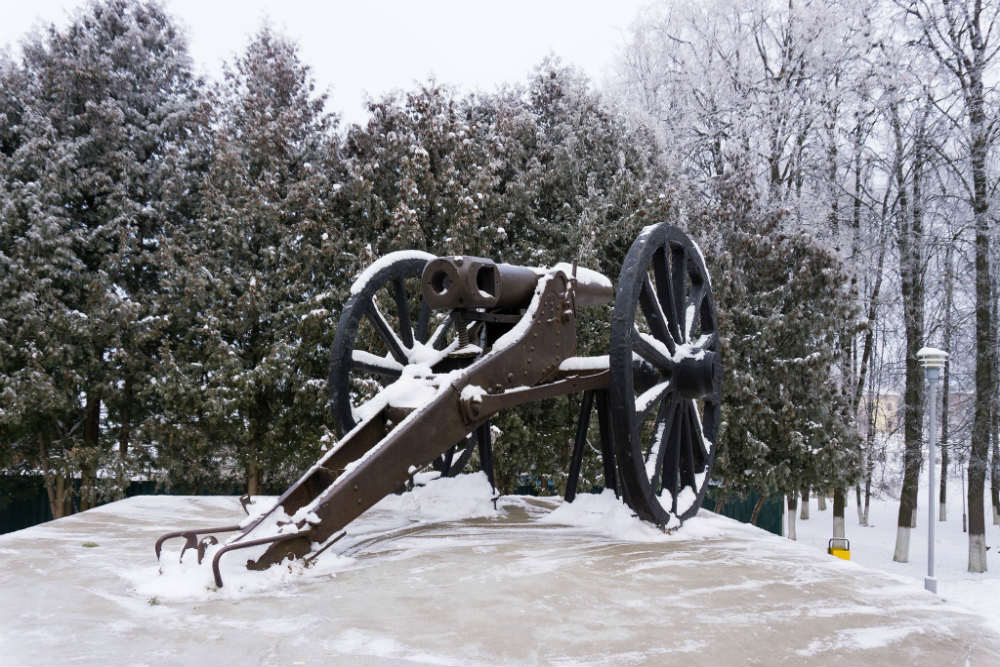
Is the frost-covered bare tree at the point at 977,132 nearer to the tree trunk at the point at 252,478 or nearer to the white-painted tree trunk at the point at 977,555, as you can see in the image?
the white-painted tree trunk at the point at 977,555

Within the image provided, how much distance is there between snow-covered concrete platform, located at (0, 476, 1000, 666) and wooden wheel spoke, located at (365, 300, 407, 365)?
1.23 meters

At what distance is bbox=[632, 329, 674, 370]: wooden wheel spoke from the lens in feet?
14.2

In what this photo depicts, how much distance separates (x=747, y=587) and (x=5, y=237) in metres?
10.2

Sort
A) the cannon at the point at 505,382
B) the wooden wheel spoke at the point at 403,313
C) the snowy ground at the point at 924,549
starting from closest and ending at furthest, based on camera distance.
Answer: the cannon at the point at 505,382, the wooden wheel spoke at the point at 403,313, the snowy ground at the point at 924,549

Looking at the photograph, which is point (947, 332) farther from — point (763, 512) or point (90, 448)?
point (90, 448)

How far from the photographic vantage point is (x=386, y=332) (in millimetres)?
4898

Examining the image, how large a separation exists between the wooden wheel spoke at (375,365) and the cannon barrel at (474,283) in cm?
78

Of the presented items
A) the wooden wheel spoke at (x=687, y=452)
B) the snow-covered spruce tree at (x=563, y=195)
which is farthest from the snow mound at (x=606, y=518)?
the snow-covered spruce tree at (x=563, y=195)

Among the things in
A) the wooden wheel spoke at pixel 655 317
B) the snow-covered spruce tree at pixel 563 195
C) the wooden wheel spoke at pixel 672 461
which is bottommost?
the wooden wheel spoke at pixel 672 461

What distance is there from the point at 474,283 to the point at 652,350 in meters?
1.18

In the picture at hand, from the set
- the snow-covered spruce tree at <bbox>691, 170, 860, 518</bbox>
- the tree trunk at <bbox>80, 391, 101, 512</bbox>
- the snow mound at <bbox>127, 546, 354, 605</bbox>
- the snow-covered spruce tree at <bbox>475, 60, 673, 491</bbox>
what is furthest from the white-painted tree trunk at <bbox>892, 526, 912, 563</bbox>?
the snow mound at <bbox>127, 546, 354, 605</bbox>

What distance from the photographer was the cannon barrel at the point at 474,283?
4105mm

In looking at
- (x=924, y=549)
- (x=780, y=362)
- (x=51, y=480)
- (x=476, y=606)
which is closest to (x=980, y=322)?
(x=780, y=362)

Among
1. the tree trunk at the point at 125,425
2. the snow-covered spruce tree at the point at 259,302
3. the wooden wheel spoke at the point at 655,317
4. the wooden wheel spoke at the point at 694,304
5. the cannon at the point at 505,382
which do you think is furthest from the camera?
the tree trunk at the point at 125,425
